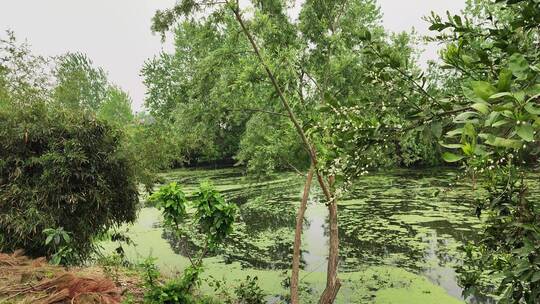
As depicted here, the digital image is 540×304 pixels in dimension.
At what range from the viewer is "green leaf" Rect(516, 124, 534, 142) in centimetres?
72

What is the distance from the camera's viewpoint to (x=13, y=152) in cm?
435

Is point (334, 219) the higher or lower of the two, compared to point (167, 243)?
higher

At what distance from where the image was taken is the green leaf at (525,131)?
2.37 feet

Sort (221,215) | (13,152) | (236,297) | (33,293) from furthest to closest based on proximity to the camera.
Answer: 1. (236,297)
2. (13,152)
3. (221,215)
4. (33,293)

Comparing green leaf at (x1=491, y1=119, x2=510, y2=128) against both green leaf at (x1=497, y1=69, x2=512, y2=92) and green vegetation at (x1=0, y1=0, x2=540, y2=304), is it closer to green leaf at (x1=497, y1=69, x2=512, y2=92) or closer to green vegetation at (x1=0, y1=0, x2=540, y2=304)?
green leaf at (x1=497, y1=69, x2=512, y2=92)

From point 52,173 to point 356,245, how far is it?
16.4 ft

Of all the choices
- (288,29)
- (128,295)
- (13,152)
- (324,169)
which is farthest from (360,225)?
(324,169)

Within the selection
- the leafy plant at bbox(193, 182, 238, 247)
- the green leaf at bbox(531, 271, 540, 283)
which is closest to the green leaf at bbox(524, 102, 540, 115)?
the green leaf at bbox(531, 271, 540, 283)

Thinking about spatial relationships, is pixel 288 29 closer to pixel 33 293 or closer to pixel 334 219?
pixel 334 219

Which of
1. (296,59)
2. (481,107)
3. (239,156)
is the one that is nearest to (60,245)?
(239,156)

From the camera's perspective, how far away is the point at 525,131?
2.42ft

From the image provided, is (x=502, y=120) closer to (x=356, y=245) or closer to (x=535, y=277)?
(x=535, y=277)

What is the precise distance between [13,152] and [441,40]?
4.45m

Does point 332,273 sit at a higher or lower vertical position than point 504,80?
lower
